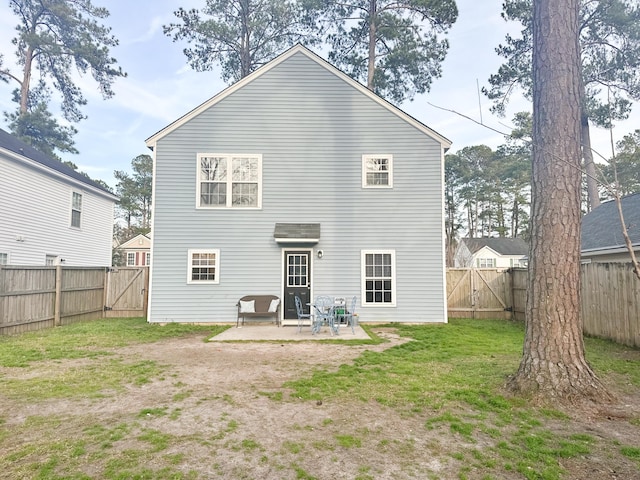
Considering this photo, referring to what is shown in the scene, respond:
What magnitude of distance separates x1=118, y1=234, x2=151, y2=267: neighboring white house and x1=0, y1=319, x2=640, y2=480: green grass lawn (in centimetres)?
3146

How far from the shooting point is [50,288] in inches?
383

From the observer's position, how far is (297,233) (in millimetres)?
10219

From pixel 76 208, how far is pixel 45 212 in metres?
1.85

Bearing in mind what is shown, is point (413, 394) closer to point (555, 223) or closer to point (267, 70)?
point (555, 223)

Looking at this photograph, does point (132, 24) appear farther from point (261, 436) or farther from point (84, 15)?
point (261, 436)

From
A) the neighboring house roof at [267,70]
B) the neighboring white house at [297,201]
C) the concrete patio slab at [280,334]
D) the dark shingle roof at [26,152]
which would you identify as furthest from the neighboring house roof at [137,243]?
the concrete patio slab at [280,334]

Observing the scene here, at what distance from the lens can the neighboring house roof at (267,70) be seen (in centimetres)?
1054

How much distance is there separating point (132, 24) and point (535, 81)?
53.6ft

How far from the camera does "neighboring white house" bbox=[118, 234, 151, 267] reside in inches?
1481

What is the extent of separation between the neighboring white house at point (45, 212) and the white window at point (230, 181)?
6.81 metres

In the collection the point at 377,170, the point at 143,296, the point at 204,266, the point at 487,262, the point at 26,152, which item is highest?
the point at 26,152

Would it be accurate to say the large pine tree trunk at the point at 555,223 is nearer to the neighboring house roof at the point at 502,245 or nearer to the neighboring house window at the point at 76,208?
the neighboring house window at the point at 76,208

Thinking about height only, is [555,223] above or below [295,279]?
above

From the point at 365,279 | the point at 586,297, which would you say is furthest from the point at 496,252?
the point at 365,279
